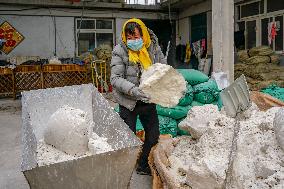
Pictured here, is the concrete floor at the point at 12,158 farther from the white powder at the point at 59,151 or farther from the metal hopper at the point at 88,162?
the white powder at the point at 59,151

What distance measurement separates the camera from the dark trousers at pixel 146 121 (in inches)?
109

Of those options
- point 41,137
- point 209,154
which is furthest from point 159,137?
point 41,137

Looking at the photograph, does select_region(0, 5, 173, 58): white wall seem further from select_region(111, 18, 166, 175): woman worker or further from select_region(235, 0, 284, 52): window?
select_region(111, 18, 166, 175): woman worker

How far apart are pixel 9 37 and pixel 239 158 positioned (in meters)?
9.45

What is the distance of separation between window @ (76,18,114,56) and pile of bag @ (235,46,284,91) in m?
5.17

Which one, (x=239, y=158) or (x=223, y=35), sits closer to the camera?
(x=239, y=158)

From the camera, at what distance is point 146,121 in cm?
290

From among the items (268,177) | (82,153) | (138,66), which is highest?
(138,66)

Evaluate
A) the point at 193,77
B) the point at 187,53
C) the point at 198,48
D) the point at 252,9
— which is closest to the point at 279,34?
the point at 252,9

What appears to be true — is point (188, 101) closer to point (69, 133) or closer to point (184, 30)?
point (69, 133)

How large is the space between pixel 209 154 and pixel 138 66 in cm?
97

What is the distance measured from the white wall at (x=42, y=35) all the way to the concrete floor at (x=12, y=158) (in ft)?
13.7

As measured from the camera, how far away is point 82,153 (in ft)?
6.30

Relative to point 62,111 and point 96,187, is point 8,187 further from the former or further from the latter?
point 96,187
